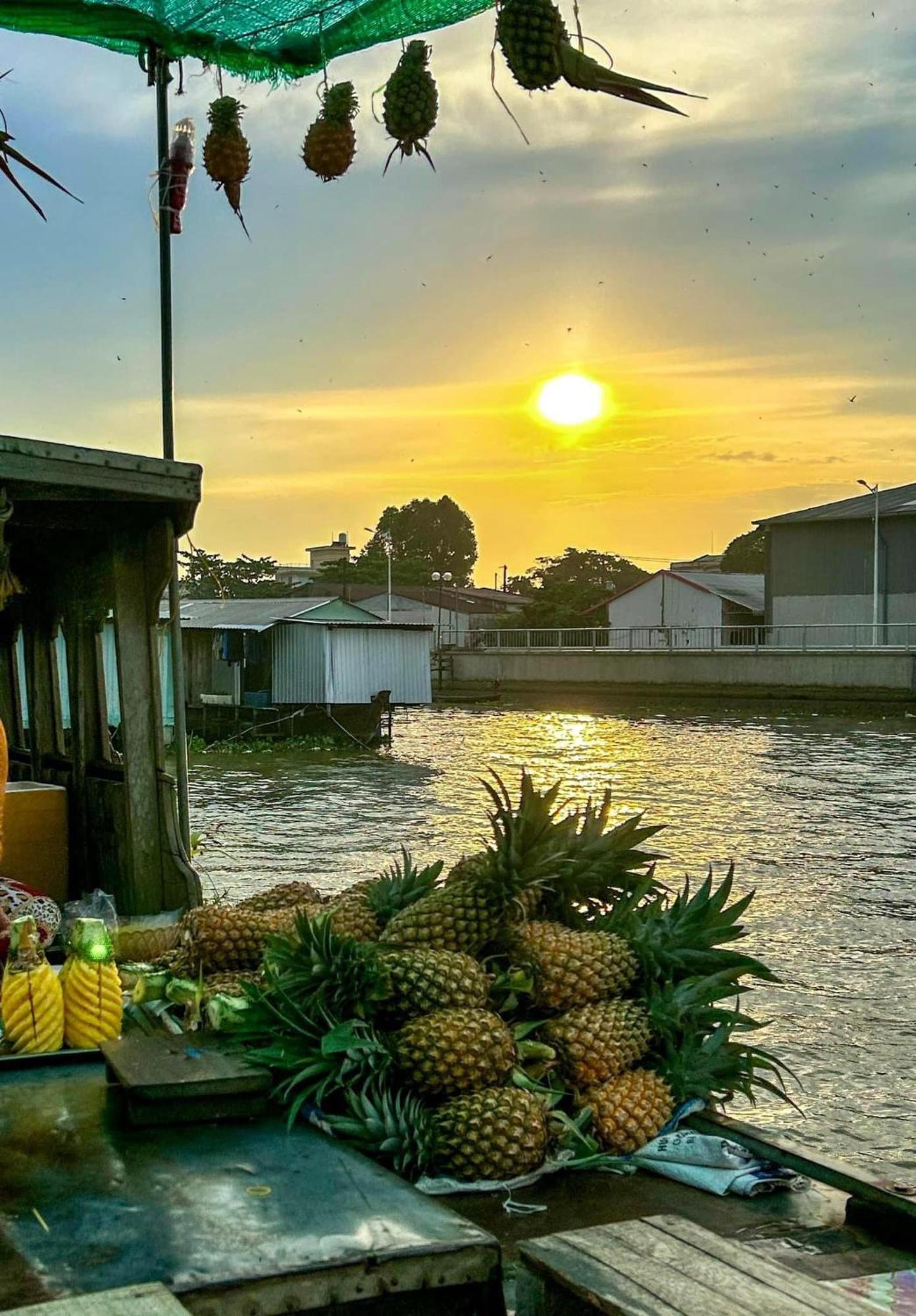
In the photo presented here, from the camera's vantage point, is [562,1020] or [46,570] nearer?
[562,1020]

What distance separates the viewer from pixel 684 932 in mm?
5605

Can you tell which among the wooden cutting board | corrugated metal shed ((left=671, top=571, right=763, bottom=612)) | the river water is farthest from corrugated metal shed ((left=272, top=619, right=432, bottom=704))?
corrugated metal shed ((left=671, top=571, right=763, bottom=612))

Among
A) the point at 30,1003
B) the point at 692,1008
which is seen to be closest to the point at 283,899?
the point at 30,1003

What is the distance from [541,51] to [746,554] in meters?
102

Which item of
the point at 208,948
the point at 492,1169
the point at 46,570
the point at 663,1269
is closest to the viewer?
the point at 663,1269

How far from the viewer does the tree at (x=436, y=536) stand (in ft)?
425

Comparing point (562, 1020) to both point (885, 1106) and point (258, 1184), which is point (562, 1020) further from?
point (885, 1106)

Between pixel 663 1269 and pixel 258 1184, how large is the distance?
1.65 metres

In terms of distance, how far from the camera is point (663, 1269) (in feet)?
8.93

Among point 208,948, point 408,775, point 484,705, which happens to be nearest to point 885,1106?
point 208,948

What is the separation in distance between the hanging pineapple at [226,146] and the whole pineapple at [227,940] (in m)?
3.66

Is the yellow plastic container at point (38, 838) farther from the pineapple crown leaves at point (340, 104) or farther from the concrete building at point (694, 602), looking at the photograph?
the concrete building at point (694, 602)

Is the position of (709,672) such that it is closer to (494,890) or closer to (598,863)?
(598,863)

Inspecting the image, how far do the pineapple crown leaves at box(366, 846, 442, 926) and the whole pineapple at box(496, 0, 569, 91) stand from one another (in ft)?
10.4
